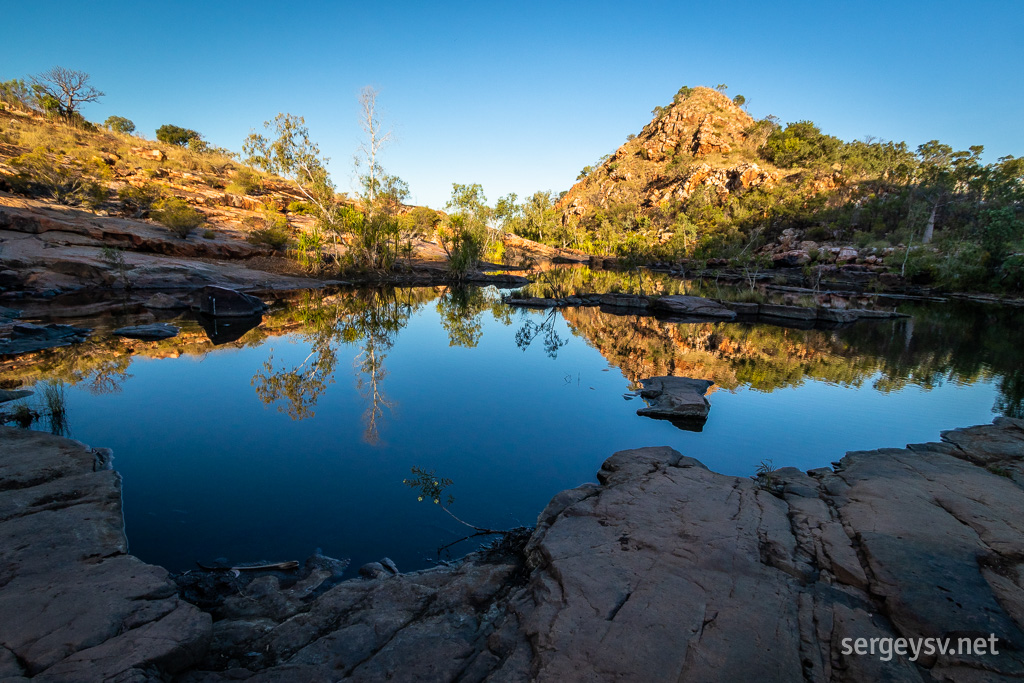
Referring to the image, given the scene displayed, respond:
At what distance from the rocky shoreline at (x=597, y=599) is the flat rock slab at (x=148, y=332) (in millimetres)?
8956

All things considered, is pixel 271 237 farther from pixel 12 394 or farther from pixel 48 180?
pixel 12 394

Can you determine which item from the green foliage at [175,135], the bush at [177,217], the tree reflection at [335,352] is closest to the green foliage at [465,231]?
the tree reflection at [335,352]

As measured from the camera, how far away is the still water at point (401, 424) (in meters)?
4.28

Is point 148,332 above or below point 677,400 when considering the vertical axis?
below

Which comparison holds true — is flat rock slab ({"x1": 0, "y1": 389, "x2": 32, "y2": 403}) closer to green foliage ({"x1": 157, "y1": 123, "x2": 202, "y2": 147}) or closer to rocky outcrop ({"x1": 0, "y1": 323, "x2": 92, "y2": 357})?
rocky outcrop ({"x1": 0, "y1": 323, "x2": 92, "y2": 357})

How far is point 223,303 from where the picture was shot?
15133 mm

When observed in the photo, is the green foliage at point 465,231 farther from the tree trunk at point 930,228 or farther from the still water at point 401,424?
the tree trunk at point 930,228

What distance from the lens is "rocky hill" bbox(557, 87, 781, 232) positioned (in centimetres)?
6862

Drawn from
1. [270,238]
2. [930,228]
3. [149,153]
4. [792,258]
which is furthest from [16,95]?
[930,228]

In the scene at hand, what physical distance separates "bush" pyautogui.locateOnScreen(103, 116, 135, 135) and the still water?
157 ft

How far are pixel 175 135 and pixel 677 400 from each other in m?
62.9

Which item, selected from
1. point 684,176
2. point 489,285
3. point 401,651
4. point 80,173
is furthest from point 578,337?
point 684,176

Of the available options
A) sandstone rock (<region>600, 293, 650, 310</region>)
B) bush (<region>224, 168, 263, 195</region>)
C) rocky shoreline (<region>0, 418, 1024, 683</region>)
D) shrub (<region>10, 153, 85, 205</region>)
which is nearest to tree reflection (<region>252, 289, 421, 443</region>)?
rocky shoreline (<region>0, 418, 1024, 683</region>)

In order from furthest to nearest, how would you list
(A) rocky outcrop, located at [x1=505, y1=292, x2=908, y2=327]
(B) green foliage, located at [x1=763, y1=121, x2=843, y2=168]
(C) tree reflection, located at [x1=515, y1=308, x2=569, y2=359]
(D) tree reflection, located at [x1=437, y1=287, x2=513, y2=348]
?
(B) green foliage, located at [x1=763, y1=121, x2=843, y2=168]
(A) rocky outcrop, located at [x1=505, y1=292, x2=908, y2=327]
(D) tree reflection, located at [x1=437, y1=287, x2=513, y2=348]
(C) tree reflection, located at [x1=515, y1=308, x2=569, y2=359]
